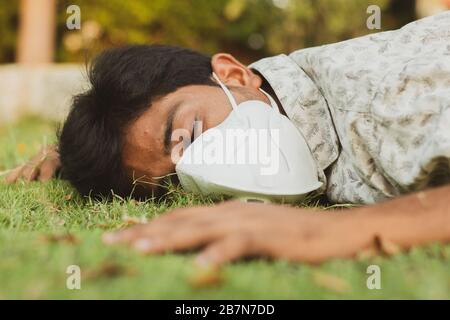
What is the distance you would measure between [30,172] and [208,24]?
29.8ft

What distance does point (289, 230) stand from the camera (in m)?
1.82

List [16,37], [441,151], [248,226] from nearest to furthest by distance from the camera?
[248,226], [441,151], [16,37]

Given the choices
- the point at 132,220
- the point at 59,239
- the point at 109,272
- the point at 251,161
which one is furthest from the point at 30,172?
the point at 109,272

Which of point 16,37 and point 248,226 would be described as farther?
point 16,37

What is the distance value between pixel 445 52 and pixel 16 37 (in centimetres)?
1124

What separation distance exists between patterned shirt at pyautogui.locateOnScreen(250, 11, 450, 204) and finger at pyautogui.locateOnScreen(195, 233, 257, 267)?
0.83 metres

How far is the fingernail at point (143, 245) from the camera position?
6.06ft

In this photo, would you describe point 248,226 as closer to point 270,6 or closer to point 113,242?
point 113,242

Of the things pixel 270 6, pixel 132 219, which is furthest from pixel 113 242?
pixel 270 6

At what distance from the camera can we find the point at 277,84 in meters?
3.24

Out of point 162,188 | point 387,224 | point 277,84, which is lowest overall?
point 162,188

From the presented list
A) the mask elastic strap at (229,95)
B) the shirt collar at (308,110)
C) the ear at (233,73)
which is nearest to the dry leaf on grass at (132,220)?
the mask elastic strap at (229,95)

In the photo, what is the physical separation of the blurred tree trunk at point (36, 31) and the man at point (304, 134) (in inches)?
315

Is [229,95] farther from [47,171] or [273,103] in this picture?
[47,171]
